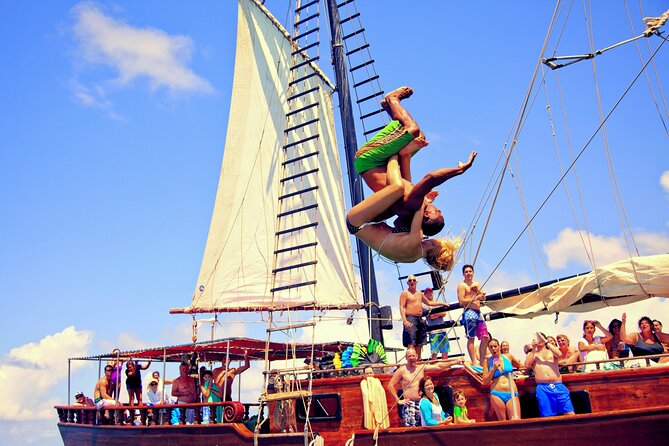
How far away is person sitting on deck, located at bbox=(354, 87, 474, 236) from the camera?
5246 millimetres

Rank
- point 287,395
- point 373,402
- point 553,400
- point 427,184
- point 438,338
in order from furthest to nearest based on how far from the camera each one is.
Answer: point 438,338, point 287,395, point 373,402, point 553,400, point 427,184

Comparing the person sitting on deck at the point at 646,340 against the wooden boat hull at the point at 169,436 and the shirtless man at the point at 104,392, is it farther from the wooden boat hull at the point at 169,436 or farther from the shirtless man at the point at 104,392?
the shirtless man at the point at 104,392

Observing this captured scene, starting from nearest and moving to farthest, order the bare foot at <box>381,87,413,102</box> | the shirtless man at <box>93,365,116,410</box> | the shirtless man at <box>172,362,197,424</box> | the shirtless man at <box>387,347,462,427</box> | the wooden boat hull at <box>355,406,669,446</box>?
1. the bare foot at <box>381,87,413,102</box>
2. the wooden boat hull at <box>355,406,669,446</box>
3. the shirtless man at <box>387,347,462,427</box>
4. the shirtless man at <box>172,362,197,424</box>
5. the shirtless man at <box>93,365,116,410</box>

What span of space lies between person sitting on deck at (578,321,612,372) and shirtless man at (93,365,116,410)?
30.5 ft

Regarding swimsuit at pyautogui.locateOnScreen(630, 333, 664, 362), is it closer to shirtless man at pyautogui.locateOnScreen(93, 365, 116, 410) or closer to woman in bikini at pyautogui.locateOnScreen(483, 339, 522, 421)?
woman in bikini at pyautogui.locateOnScreen(483, 339, 522, 421)

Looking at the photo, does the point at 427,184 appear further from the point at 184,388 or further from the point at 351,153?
the point at 351,153

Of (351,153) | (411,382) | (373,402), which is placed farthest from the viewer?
(351,153)

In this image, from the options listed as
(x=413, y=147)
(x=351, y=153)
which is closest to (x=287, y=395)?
(x=413, y=147)

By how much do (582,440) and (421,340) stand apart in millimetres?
3061

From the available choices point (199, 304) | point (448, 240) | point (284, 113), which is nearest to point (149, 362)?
point (199, 304)

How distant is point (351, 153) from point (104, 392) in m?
7.69

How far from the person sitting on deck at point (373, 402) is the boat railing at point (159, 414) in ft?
Result: 9.45

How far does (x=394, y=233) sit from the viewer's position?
5398 mm

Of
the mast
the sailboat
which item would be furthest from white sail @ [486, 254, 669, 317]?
the mast
